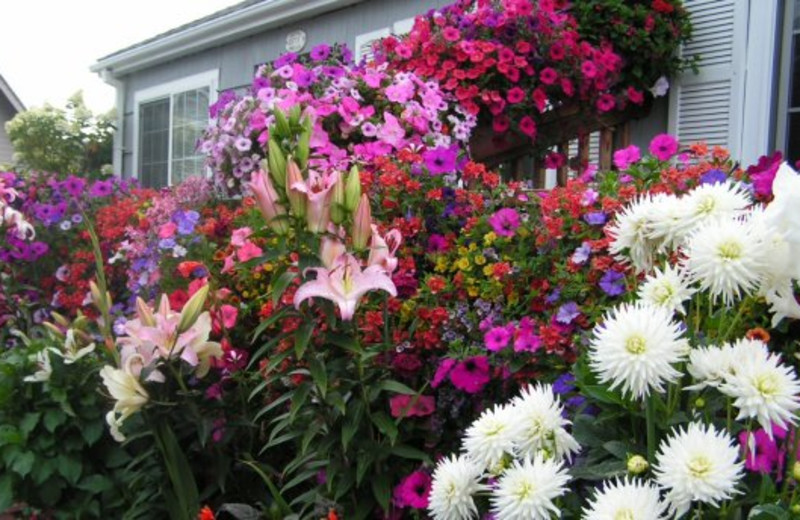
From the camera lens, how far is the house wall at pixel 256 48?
277 inches

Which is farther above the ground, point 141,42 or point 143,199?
point 141,42

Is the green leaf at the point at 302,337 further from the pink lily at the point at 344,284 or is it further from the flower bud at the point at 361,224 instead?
the flower bud at the point at 361,224

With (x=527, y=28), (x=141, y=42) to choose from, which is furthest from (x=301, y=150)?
(x=141, y=42)

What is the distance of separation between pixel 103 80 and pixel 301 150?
33.4ft

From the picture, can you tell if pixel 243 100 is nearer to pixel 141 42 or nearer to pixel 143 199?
pixel 143 199

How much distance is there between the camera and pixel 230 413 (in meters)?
2.64

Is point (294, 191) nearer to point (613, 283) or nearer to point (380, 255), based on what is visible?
point (380, 255)

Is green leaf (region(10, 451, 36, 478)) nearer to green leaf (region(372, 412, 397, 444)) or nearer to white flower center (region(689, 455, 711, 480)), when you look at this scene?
green leaf (region(372, 412, 397, 444))

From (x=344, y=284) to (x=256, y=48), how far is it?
7.21m

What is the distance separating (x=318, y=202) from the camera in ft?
6.39

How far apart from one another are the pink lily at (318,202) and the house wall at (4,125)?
60.4 ft

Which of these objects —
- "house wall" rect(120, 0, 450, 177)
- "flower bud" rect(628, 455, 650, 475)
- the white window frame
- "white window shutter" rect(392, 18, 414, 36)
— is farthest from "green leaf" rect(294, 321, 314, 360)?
the white window frame

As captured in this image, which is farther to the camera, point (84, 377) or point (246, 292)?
point (246, 292)

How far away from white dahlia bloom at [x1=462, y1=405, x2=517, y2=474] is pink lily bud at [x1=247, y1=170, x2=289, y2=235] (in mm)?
802
